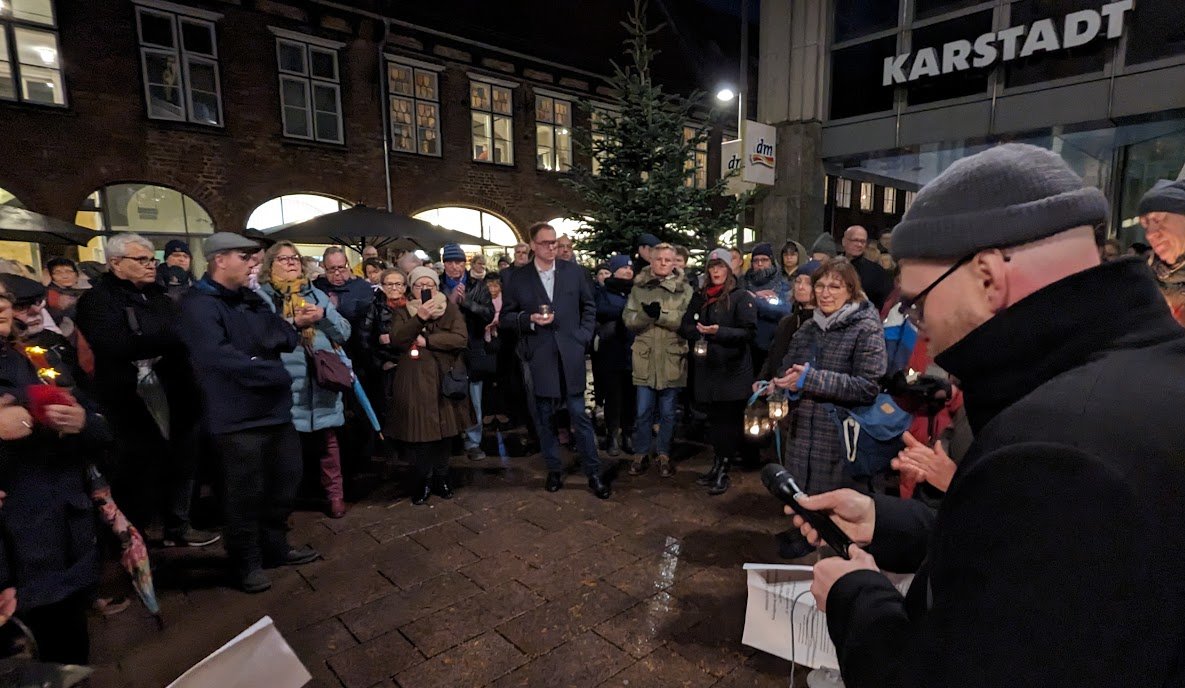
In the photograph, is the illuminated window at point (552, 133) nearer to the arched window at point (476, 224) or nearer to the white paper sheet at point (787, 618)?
the arched window at point (476, 224)

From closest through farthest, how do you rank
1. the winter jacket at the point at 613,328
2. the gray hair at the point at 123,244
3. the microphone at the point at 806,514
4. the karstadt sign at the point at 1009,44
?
1. the microphone at the point at 806,514
2. the gray hair at the point at 123,244
3. the winter jacket at the point at 613,328
4. the karstadt sign at the point at 1009,44

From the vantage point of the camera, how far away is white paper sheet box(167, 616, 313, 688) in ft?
6.57

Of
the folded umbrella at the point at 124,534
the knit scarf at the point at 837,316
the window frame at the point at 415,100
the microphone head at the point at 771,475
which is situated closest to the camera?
the microphone head at the point at 771,475

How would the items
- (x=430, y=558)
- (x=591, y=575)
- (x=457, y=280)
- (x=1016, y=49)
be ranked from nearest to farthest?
1. (x=591, y=575)
2. (x=430, y=558)
3. (x=457, y=280)
4. (x=1016, y=49)

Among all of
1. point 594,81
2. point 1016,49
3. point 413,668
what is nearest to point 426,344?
point 413,668

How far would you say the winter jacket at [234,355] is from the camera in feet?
11.1

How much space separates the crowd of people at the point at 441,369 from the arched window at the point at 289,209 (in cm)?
748

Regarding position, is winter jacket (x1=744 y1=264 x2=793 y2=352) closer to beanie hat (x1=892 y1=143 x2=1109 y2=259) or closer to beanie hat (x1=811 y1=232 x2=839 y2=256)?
beanie hat (x1=811 y1=232 x2=839 y2=256)

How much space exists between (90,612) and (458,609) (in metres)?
2.12

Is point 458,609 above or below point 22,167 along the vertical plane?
below

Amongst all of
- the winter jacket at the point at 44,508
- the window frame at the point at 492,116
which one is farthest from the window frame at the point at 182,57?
the winter jacket at the point at 44,508

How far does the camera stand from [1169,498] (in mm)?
759

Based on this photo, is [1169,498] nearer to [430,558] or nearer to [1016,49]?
[430,558]

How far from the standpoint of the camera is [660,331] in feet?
17.5
